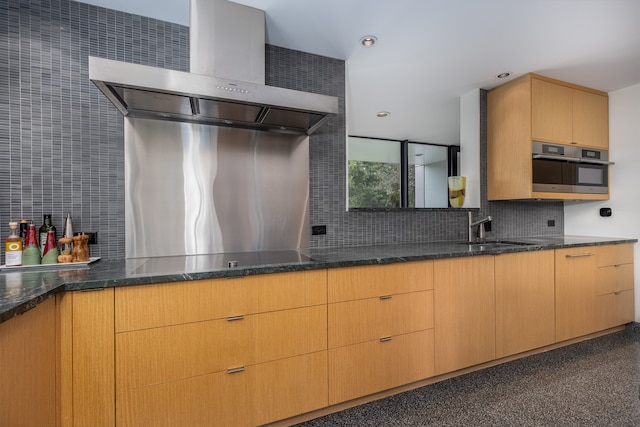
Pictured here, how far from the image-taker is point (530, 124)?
8.50 ft

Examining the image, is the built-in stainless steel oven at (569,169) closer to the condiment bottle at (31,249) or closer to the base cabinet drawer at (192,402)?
the base cabinet drawer at (192,402)

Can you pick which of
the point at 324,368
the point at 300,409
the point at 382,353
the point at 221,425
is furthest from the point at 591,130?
the point at 221,425

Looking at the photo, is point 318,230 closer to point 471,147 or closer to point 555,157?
point 471,147

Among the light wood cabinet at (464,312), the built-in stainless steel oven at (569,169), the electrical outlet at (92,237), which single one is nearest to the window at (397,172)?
the built-in stainless steel oven at (569,169)

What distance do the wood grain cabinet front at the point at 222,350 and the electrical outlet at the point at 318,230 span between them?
66 cm

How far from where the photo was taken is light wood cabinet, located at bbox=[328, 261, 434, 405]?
1.61 metres

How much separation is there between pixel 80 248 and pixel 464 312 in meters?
2.24

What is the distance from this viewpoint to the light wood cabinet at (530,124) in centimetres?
262

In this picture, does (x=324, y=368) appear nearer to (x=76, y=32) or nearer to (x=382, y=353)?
(x=382, y=353)

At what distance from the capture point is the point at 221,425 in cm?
138

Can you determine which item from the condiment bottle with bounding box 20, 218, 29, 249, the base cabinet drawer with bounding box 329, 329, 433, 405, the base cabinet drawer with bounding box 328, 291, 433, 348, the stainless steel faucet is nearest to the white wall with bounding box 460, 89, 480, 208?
the stainless steel faucet

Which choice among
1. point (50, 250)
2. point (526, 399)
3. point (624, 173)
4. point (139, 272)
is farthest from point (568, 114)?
point (50, 250)

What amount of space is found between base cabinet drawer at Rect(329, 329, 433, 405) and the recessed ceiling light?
75.9 inches

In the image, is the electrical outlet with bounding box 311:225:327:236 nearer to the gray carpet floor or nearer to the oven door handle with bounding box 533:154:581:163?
the gray carpet floor
